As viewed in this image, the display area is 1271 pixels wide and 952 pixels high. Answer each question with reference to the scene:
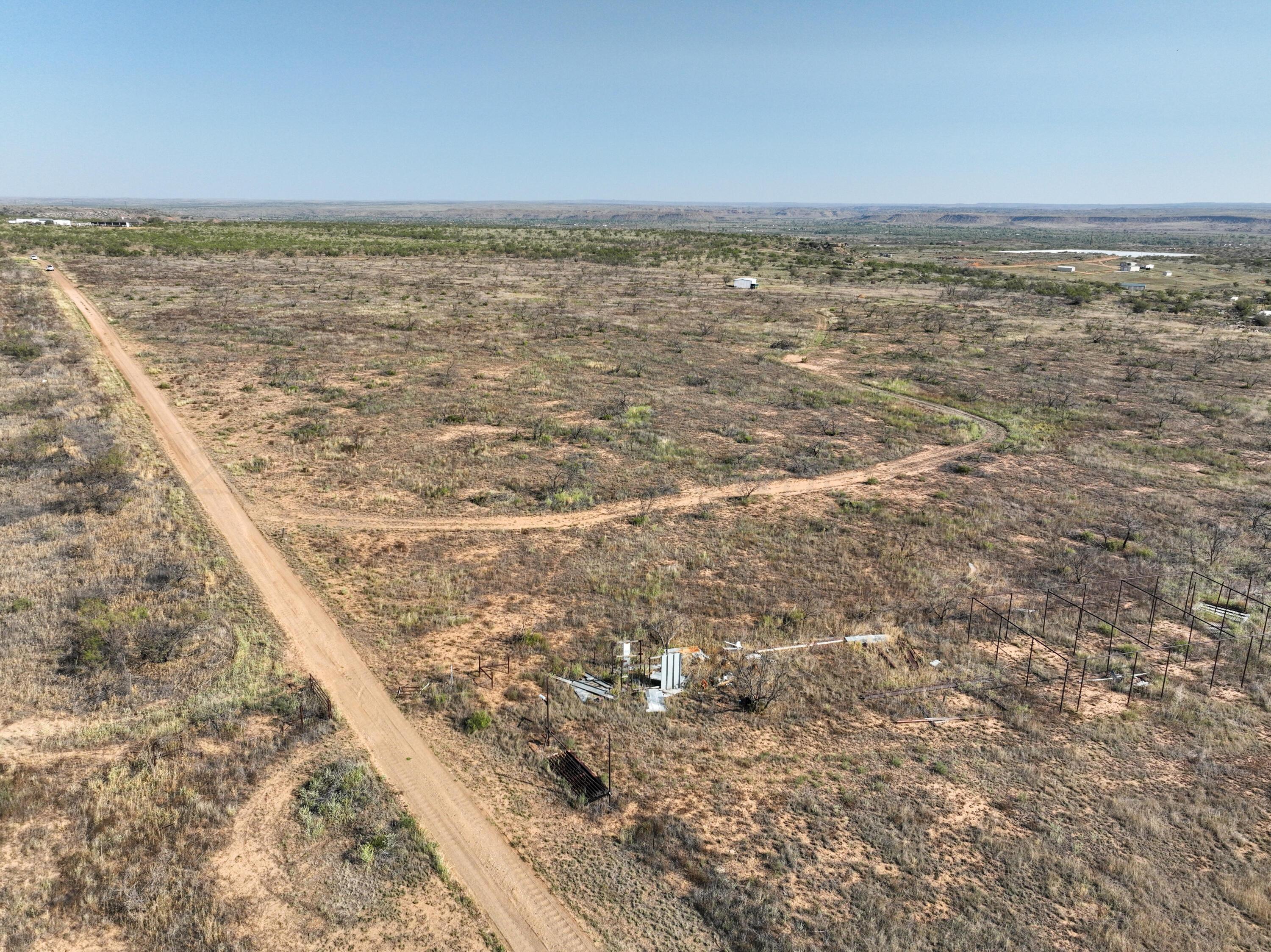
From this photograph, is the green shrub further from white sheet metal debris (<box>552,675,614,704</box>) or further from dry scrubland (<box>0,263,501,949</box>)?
dry scrubland (<box>0,263,501,949</box>)

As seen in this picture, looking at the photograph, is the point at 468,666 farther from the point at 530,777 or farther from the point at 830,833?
the point at 830,833

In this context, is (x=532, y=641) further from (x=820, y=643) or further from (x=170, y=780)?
(x=170, y=780)

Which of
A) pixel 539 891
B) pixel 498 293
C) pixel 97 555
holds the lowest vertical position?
pixel 539 891

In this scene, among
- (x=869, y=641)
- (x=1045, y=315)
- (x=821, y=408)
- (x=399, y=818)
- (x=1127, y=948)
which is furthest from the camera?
(x=1045, y=315)

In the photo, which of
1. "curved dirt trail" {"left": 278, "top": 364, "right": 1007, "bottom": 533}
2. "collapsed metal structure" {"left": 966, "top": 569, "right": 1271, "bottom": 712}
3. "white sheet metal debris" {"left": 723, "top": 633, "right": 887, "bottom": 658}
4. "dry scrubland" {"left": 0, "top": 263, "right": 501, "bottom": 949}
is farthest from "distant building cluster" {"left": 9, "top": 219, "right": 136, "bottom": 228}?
"collapsed metal structure" {"left": 966, "top": 569, "right": 1271, "bottom": 712}

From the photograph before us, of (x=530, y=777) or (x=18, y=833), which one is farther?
(x=530, y=777)

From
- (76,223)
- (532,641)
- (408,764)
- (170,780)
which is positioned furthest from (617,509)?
(76,223)

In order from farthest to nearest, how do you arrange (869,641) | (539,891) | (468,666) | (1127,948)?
(869,641) < (468,666) < (539,891) < (1127,948)

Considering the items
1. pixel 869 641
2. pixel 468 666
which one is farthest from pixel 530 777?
pixel 869 641
